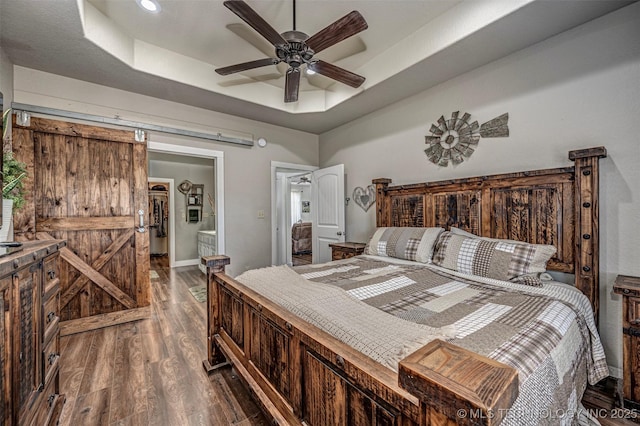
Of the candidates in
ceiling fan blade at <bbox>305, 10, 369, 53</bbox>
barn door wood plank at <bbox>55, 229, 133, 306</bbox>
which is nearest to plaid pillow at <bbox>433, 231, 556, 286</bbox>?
ceiling fan blade at <bbox>305, 10, 369, 53</bbox>

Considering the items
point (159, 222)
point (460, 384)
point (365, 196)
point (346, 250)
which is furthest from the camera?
point (159, 222)

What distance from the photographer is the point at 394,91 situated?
3.17 meters

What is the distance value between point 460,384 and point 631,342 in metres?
1.99

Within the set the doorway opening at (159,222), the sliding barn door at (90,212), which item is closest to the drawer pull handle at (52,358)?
the sliding barn door at (90,212)

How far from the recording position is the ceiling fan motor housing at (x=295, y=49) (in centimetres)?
197

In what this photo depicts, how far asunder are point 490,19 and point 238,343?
3.02m

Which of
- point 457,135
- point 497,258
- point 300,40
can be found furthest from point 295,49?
point 497,258

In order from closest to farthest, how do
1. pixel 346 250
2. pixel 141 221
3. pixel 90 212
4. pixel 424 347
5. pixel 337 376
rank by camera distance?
pixel 424 347, pixel 337 376, pixel 90 212, pixel 141 221, pixel 346 250

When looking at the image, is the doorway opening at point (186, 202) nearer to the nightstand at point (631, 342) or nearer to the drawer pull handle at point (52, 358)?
the drawer pull handle at point (52, 358)

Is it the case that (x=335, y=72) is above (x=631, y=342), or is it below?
above

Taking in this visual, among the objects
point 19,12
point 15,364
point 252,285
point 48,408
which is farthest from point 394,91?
point 48,408

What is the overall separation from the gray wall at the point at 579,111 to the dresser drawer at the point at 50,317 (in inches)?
133

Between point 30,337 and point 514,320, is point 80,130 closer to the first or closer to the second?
point 30,337

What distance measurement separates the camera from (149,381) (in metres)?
1.97
